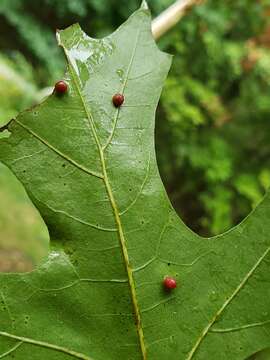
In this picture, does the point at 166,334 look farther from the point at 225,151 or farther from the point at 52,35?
the point at 52,35

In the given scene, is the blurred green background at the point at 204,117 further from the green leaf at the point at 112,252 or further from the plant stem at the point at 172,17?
the green leaf at the point at 112,252

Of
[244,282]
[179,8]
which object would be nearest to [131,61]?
[244,282]

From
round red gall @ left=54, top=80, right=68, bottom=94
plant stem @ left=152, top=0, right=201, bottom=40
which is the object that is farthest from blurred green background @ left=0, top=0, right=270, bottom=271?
round red gall @ left=54, top=80, right=68, bottom=94

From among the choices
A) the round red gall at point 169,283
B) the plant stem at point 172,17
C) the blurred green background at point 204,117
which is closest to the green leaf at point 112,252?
the round red gall at point 169,283

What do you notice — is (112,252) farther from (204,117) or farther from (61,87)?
(204,117)

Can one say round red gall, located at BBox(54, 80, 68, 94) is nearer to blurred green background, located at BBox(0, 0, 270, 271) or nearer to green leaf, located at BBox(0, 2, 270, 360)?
green leaf, located at BBox(0, 2, 270, 360)

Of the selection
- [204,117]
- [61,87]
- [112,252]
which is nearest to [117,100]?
[61,87]
